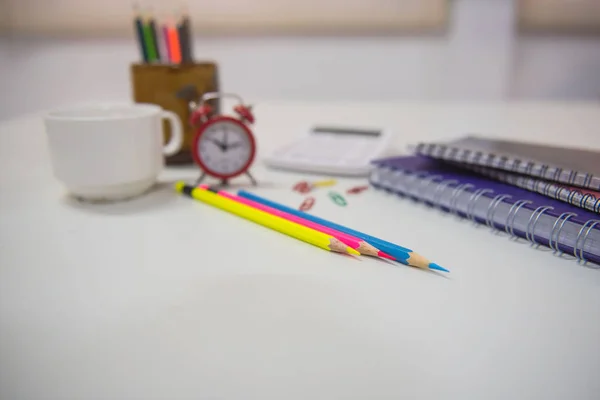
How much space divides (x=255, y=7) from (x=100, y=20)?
65cm

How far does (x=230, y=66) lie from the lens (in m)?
2.07

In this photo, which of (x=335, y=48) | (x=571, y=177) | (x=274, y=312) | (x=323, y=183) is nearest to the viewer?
(x=274, y=312)

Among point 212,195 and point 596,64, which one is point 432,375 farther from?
point 596,64

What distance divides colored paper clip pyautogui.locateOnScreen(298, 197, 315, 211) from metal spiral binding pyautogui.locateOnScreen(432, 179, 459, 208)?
14cm

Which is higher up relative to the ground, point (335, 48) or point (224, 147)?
point (335, 48)

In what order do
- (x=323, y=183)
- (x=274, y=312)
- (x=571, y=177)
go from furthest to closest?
(x=323, y=183) → (x=571, y=177) → (x=274, y=312)

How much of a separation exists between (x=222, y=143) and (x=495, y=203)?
0.35m

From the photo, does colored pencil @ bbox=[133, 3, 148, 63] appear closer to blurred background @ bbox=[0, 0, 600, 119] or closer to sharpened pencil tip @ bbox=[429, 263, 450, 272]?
sharpened pencil tip @ bbox=[429, 263, 450, 272]

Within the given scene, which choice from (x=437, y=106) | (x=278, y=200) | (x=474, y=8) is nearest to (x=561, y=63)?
(x=474, y=8)

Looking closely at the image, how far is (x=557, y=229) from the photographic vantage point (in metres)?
0.43

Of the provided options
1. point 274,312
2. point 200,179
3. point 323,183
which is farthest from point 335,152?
point 274,312

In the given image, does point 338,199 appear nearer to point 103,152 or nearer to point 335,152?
point 335,152

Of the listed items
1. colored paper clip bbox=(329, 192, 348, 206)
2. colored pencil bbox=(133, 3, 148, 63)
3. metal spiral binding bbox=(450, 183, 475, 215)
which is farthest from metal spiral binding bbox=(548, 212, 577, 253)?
colored pencil bbox=(133, 3, 148, 63)

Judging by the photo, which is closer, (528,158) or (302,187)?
(528,158)
